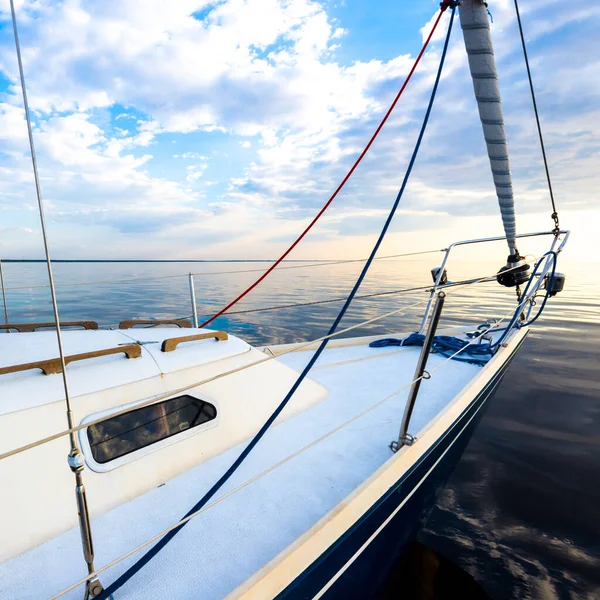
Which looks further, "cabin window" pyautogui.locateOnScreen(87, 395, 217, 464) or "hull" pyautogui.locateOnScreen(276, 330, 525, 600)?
"cabin window" pyautogui.locateOnScreen(87, 395, 217, 464)

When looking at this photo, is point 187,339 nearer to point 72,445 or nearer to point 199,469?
point 199,469

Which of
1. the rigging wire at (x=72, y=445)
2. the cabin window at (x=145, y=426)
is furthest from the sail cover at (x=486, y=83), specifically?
the cabin window at (x=145, y=426)

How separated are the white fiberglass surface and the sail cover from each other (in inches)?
118

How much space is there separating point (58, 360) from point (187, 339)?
2.74 feet

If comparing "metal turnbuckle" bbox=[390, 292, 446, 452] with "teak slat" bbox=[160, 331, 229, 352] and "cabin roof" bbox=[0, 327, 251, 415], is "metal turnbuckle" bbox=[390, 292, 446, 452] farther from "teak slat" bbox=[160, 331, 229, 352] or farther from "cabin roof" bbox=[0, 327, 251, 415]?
"teak slat" bbox=[160, 331, 229, 352]

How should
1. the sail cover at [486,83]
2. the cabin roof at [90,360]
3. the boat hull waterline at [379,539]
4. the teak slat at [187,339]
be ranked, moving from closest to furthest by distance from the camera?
the boat hull waterline at [379,539] < the cabin roof at [90,360] < the teak slat at [187,339] < the sail cover at [486,83]

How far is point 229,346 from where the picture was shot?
295cm

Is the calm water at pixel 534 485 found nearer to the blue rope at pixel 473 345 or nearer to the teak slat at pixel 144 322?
the teak slat at pixel 144 322

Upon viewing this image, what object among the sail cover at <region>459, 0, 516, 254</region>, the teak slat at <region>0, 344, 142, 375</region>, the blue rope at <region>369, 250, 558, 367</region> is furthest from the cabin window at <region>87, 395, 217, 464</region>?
the sail cover at <region>459, 0, 516, 254</region>

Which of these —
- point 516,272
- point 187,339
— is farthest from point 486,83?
point 187,339

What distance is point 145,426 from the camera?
2195 mm

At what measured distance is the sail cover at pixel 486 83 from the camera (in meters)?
3.47

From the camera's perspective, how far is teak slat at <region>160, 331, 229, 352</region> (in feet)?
8.50

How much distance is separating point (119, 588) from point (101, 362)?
1.27 metres
